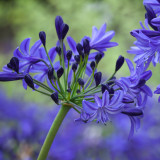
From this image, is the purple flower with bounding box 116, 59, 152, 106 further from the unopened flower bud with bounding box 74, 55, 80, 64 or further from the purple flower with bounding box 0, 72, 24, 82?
the purple flower with bounding box 0, 72, 24, 82

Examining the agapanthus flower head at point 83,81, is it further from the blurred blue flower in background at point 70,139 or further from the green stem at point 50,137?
the blurred blue flower in background at point 70,139

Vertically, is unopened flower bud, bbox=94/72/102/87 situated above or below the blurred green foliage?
below

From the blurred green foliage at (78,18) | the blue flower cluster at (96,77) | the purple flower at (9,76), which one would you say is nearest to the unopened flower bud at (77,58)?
the blue flower cluster at (96,77)

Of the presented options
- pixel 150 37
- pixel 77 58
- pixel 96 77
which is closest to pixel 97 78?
pixel 96 77

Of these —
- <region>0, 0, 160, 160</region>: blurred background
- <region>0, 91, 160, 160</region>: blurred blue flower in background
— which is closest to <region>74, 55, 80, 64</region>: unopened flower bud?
<region>0, 91, 160, 160</region>: blurred blue flower in background

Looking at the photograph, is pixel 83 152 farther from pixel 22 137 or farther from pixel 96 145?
pixel 22 137
